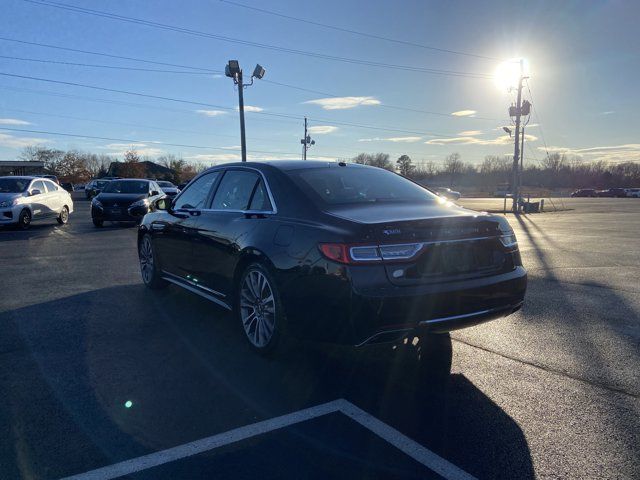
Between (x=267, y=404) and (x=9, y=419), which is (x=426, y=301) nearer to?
(x=267, y=404)

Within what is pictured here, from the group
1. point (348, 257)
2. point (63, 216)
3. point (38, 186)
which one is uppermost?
point (38, 186)

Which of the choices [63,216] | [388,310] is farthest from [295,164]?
[63,216]

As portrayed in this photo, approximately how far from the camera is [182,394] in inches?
140

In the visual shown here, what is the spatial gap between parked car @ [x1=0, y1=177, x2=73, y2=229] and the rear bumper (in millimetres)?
13970

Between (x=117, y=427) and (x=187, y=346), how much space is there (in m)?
1.50

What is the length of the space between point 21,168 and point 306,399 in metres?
104

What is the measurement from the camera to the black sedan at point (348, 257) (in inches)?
134

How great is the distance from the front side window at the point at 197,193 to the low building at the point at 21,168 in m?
96.3

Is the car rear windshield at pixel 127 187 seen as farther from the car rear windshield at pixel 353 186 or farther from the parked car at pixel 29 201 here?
the car rear windshield at pixel 353 186

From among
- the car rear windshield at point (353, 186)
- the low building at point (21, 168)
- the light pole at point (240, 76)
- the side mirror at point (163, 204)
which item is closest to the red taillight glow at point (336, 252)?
the car rear windshield at point (353, 186)

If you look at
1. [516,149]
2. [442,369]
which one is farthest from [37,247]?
[516,149]

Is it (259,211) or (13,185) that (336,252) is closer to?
(259,211)

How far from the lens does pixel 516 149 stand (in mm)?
34594

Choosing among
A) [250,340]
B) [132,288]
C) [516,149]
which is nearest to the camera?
[250,340]
